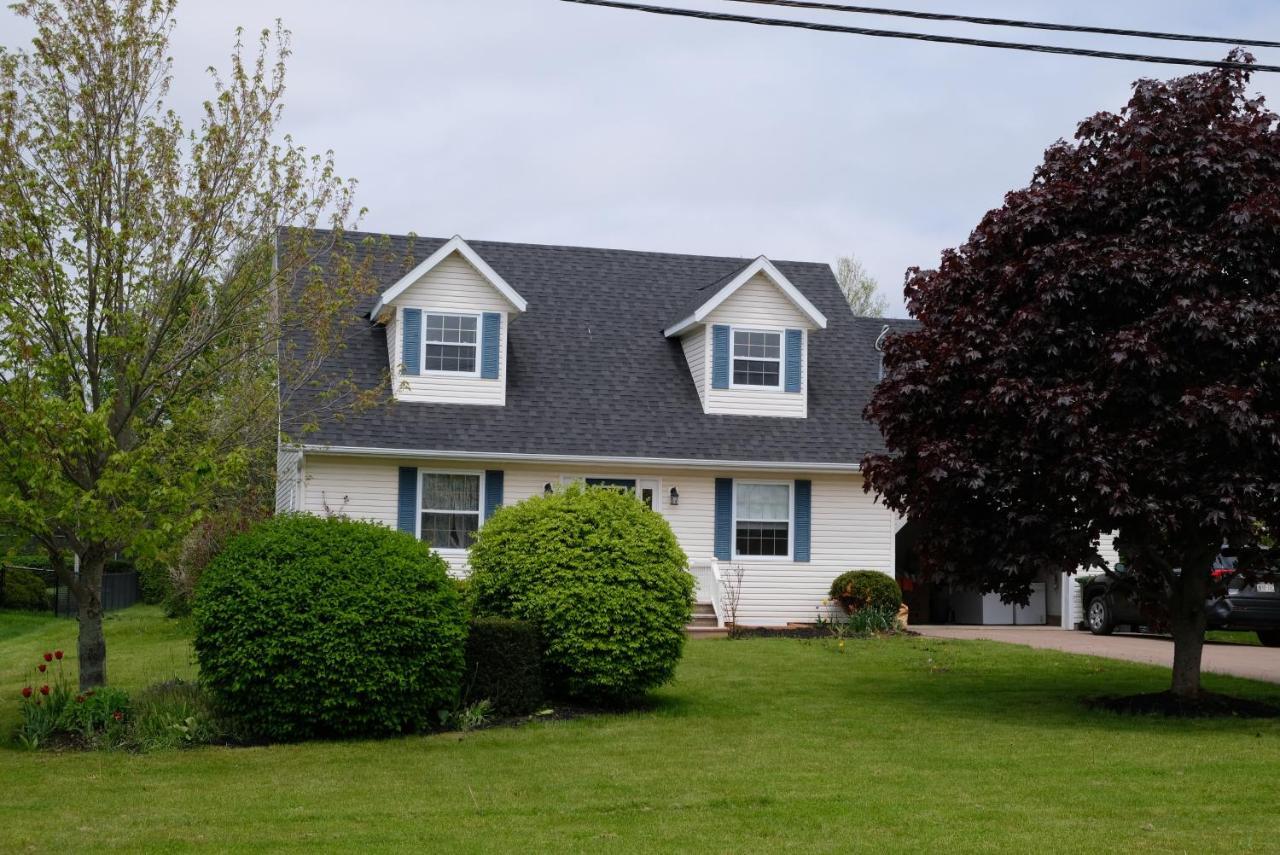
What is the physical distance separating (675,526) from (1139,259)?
11572 millimetres

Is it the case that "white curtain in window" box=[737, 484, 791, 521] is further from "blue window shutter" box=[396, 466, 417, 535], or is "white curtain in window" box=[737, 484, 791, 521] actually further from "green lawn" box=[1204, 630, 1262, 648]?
"green lawn" box=[1204, 630, 1262, 648]

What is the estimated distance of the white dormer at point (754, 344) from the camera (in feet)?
78.9

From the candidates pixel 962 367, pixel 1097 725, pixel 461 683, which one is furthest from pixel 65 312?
pixel 1097 725

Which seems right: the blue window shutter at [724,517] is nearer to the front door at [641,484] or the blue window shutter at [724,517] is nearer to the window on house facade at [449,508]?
the front door at [641,484]

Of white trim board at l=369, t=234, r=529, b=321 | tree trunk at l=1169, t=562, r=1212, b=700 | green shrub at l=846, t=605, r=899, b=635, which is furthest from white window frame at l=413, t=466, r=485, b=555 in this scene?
tree trunk at l=1169, t=562, r=1212, b=700

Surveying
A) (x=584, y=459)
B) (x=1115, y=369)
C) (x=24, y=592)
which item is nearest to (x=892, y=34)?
(x=1115, y=369)

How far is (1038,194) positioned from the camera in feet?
44.8

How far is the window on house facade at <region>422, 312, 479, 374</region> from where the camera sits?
2288 cm

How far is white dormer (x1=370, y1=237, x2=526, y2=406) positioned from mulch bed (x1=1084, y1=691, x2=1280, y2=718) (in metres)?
12.1

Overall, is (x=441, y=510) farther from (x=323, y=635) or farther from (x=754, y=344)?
(x=323, y=635)

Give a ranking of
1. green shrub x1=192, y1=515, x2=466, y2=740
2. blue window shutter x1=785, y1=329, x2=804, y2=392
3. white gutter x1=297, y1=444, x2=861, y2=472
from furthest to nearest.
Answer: blue window shutter x1=785, y1=329, x2=804, y2=392
white gutter x1=297, y1=444, x2=861, y2=472
green shrub x1=192, y1=515, x2=466, y2=740

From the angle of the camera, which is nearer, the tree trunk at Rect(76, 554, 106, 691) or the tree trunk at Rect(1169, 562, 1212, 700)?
the tree trunk at Rect(76, 554, 106, 691)

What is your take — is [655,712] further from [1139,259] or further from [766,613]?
[766,613]

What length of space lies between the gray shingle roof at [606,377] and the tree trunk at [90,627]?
7.16 m
